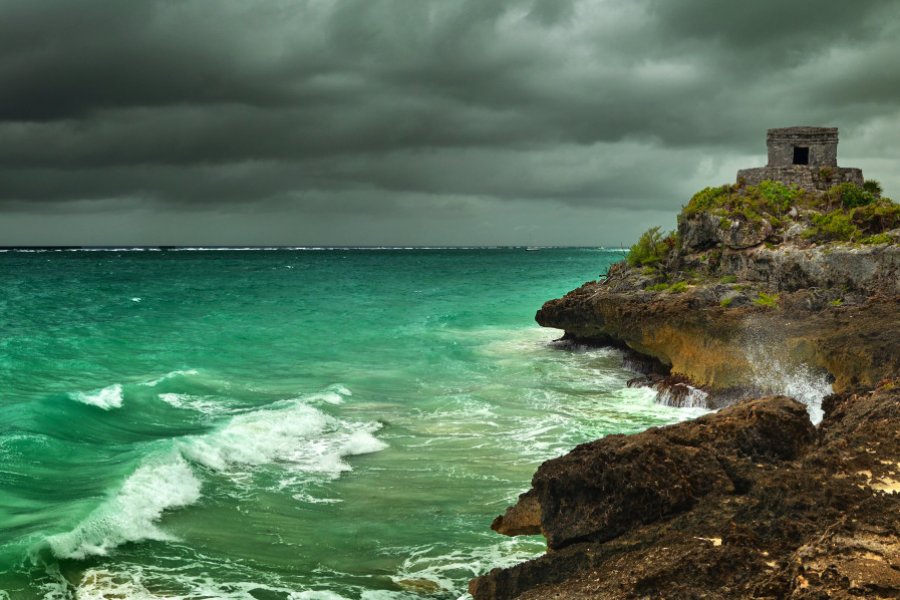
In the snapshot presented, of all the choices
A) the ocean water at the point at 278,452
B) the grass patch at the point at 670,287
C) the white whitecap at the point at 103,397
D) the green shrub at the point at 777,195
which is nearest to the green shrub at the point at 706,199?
the green shrub at the point at 777,195

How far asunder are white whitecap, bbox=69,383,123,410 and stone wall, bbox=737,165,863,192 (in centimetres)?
2577

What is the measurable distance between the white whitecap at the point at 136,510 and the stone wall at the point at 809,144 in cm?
2674

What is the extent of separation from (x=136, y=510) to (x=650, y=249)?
23730mm

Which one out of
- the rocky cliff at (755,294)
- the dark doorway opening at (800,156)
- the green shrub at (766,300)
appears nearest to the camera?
the rocky cliff at (755,294)

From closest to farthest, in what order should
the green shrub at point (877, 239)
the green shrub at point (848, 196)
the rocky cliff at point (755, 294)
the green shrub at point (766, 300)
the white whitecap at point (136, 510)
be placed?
the white whitecap at point (136, 510) < the rocky cliff at point (755, 294) < the green shrub at point (877, 239) < the green shrub at point (766, 300) < the green shrub at point (848, 196)

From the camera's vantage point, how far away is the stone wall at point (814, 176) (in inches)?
1193

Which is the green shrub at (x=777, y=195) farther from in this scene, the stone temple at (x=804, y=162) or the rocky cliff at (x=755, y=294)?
the stone temple at (x=804, y=162)

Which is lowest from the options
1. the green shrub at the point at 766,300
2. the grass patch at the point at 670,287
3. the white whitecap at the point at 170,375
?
the white whitecap at the point at 170,375

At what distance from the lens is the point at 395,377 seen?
90.2ft

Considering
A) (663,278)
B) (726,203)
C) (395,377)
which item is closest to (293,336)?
(395,377)

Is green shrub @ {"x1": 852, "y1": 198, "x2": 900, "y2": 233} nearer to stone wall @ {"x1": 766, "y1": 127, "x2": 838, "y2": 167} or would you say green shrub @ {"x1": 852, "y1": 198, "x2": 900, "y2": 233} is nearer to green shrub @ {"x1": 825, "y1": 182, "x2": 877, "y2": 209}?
green shrub @ {"x1": 825, "y1": 182, "x2": 877, "y2": 209}

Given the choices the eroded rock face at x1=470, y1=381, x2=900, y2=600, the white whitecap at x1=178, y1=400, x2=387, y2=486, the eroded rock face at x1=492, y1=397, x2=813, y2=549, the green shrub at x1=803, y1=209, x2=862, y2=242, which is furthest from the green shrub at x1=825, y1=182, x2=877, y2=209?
the eroded rock face at x1=492, y1=397, x2=813, y2=549

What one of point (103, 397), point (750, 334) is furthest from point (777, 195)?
point (103, 397)

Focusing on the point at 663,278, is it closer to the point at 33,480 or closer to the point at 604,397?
the point at 604,397
